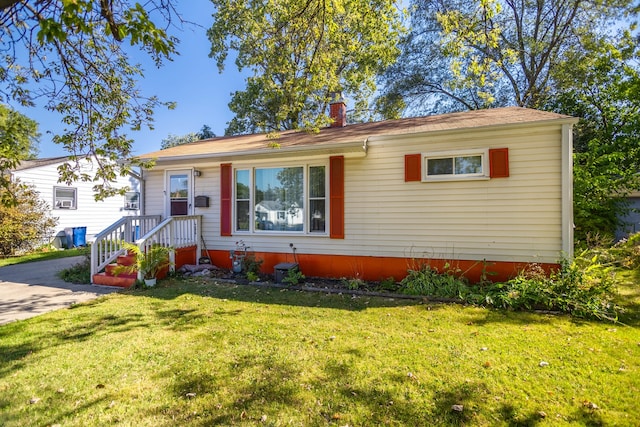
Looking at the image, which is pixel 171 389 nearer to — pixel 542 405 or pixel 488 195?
pixel 542 405

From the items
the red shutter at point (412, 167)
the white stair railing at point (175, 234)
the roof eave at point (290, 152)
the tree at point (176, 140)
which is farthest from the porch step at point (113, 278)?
the tree at point (176, 140)

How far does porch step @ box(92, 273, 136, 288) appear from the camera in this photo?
6.69m

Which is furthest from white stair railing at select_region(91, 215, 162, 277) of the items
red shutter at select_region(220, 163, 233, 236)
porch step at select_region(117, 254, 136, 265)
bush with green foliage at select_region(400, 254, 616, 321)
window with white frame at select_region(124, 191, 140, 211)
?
window with white frame at select_region(124, 191, 140, 211)

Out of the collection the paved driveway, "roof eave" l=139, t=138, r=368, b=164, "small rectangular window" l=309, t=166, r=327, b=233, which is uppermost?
"roof eave" l=139, t=138, r=368, b=164

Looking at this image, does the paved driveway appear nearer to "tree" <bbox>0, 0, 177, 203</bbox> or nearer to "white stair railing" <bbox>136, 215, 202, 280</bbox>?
"white stair railing" <bbox>136, 215, 202, 280</bbox>

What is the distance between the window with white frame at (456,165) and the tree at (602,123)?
157 inches

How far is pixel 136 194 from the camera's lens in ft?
54.9

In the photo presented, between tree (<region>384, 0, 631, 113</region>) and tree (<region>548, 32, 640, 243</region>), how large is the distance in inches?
37.3

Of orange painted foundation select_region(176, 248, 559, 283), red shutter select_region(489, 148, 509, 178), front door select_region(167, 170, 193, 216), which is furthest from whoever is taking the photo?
front door select_region(167, 170, 193, 216)

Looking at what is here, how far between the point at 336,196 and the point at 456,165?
2.59 metres

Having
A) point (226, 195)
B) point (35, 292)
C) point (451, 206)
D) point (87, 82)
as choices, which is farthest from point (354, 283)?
point (35, 292)

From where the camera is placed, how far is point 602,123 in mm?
12648

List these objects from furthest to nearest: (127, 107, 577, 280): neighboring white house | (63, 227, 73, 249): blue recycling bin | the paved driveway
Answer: (63, 227, 73, 249): blue recycling bin → (127, 107, 577, 280): neighboring white house → the paved driveway

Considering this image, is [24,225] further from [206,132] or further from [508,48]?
[206,132]
